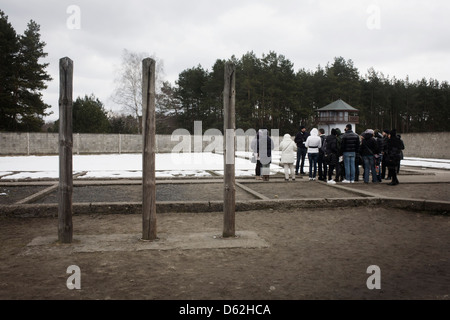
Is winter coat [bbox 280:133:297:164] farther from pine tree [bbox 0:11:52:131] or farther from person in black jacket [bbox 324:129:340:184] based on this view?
pine tree [bbox 0:11:52:131]

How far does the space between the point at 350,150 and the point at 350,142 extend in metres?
0.26

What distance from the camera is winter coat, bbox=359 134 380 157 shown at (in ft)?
38.6

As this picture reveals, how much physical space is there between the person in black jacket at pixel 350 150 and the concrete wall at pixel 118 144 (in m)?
21.5

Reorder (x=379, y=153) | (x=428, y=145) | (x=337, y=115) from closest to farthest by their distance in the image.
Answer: (x=379, y=153), (x=428, y=145), (x=337, y=115)

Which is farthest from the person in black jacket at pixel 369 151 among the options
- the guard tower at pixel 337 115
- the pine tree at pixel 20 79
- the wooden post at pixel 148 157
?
the guard tower at pixel 337 115

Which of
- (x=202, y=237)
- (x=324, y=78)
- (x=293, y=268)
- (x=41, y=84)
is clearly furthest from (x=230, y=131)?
(x=324, y=78)

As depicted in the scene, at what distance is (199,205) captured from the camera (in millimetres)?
7555

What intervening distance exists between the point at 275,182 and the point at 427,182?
5.02 metres

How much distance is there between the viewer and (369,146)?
1183 cm

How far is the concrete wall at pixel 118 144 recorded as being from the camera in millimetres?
29920

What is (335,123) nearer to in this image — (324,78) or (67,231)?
(324,78)

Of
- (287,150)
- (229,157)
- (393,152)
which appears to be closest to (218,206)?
(229,157)

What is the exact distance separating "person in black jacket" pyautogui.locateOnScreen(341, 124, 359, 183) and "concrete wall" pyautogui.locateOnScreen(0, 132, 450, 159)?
2147 centimetres

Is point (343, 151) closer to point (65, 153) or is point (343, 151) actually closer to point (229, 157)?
point (229, 157)
